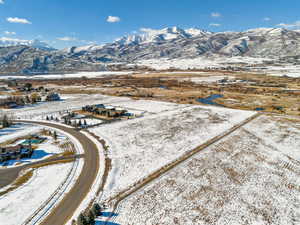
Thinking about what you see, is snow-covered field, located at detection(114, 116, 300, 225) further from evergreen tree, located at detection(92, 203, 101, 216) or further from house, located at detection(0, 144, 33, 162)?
house, located at detection(0, 144, 33, 162)

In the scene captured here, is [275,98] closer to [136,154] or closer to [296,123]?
[296,123]

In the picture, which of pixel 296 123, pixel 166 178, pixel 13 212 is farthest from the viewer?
pixel 296 123

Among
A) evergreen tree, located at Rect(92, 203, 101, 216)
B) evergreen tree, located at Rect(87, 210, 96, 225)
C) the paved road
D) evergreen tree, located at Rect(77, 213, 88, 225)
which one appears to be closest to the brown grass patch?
the paved road

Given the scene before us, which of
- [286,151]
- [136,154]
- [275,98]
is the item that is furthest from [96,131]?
[275,98]

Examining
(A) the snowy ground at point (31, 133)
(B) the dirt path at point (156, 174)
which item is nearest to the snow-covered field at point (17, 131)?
(A) the snowy ground at point (31, 133)

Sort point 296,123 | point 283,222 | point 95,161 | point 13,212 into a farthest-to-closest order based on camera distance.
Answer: point 296,123 → point 95,161 → point 13,212 → point 283,222
